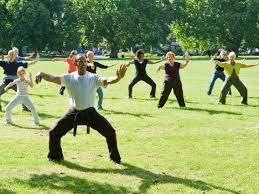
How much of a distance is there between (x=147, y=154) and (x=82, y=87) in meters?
2.29

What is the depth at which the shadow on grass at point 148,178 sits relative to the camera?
8.10m

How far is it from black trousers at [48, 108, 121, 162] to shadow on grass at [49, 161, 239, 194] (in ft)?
1.21

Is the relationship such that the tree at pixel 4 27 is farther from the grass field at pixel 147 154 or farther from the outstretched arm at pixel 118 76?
the outstretched arm at pixel 118 76

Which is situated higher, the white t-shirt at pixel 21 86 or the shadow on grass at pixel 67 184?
the white t-shirt at pixel 21 86

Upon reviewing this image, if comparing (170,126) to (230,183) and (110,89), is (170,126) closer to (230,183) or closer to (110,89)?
(230,183)

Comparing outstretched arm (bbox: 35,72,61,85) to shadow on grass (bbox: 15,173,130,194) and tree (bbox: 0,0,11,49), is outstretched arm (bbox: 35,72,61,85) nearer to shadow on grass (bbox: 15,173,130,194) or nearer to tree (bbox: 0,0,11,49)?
shadow on grass (bbox: 15,173,130,194)

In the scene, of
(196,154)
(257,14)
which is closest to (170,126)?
(196,154)

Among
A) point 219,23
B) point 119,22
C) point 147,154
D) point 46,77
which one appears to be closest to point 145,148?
point 147,154

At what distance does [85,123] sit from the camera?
9.28 m

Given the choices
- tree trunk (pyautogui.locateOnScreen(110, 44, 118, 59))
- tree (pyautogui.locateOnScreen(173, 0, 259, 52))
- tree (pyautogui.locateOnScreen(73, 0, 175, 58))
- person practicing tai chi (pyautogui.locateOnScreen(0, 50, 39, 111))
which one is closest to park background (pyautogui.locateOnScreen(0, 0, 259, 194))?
person practicing tai chi (pyautogui.locateOnScreen(0, 50, 39, 111))

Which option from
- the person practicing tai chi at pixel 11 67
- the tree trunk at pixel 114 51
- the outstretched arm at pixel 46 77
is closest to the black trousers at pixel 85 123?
the outstretched arm at pixel 46 77

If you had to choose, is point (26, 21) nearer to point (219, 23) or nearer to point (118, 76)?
point (219, 23)

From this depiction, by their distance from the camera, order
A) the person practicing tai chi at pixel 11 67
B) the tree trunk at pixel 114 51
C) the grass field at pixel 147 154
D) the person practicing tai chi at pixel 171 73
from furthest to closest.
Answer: the tree trunk at pixel 114 51
the person practicing tai chi at pixel 171 73
the person practicing tai chi at pixel 11 67
the grass field at pixel 147 154

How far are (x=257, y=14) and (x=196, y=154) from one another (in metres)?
75.1
